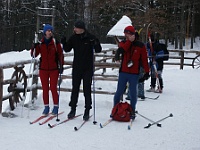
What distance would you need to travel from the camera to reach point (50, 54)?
615 cm

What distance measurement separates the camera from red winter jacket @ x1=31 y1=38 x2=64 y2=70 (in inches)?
242

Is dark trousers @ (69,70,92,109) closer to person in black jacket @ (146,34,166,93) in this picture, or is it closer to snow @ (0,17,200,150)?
snow @ (0,17,200,150)

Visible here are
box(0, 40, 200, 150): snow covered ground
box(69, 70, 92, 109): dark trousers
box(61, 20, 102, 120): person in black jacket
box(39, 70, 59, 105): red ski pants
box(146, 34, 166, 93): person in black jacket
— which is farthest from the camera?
box(146, 34, 166, 93): person in black jacket

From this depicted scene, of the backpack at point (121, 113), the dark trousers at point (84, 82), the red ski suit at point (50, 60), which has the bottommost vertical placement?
the backpack at point (121, 113)

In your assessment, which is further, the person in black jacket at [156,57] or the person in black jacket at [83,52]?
the person in black jacket at [156,57]

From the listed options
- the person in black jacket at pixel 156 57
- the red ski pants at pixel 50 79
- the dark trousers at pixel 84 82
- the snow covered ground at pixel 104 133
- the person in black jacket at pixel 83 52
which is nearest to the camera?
the snow covered ground at pixel 104 133

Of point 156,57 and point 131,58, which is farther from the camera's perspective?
point 156,57

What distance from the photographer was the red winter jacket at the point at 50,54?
20.1 ft

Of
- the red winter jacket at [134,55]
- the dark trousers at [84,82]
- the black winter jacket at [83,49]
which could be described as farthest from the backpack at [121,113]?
the black winter jacket at [83,49]

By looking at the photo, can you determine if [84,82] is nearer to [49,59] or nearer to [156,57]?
[49,59]

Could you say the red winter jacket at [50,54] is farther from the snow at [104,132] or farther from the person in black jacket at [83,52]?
the snow at [104,132]

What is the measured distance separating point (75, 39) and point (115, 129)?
5.94ft

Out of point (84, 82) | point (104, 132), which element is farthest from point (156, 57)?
point (104, 132)

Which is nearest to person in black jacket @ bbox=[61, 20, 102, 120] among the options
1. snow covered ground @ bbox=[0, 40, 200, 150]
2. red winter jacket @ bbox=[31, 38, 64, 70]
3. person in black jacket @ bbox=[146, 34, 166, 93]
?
red winter jacket @ bbox=[31, 38, 64, 70]
